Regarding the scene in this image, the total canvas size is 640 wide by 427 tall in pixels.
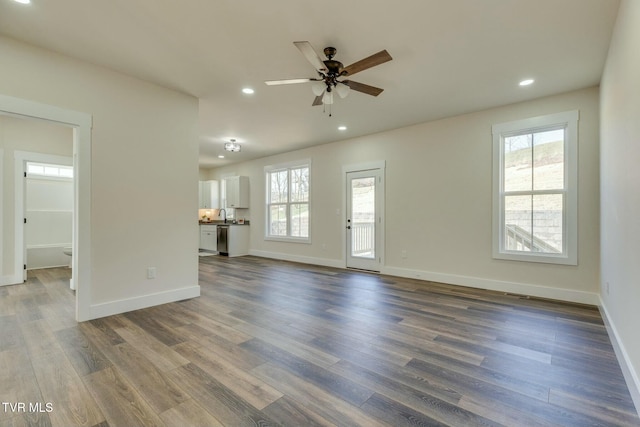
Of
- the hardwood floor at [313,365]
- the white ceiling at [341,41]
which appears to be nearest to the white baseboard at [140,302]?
the hardwood floor at [313,365]

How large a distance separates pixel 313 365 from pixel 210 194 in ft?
26.8

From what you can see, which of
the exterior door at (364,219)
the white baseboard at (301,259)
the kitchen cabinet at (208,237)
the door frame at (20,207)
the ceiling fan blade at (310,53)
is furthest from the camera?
the kitchen cabinet at (208,237)

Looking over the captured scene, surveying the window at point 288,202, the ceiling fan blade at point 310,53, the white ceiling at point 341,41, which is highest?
the white ceiling at point 341,41

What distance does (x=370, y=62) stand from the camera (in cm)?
249

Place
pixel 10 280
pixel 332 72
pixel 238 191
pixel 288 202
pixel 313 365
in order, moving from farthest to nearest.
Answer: pixel 238 191, pixel 288 202, pixel 10 280, pixel 332 72, pixel 313 365

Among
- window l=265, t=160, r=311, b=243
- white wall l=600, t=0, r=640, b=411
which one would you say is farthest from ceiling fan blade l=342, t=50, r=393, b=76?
window l=265, t=160, r=311, b=243

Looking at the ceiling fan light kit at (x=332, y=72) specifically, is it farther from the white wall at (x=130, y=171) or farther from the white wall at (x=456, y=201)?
the white wall at (x=456, y=201)

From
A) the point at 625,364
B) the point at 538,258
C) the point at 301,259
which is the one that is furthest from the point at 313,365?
the point at 301,259

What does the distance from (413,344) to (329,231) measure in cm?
405

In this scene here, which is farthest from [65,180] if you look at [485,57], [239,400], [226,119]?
[485,57]

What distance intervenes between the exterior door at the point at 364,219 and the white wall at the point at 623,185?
318 cm

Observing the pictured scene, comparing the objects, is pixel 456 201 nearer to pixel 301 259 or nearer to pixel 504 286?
pixel 504 286

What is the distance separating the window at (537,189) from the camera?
378cm

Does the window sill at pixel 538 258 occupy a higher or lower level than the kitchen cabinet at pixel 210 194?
lower
